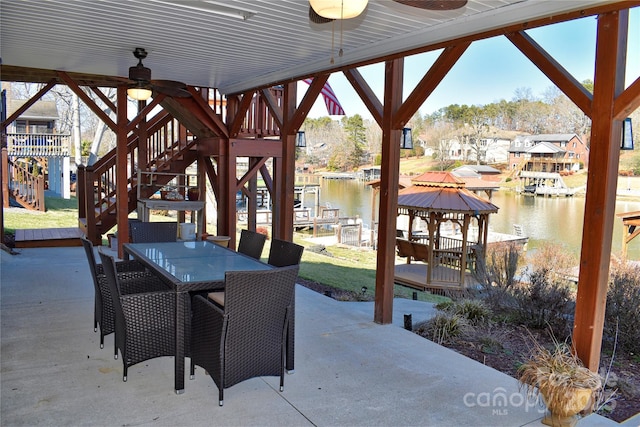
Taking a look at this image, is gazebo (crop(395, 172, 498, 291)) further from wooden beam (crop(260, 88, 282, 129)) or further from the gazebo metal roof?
wooden beam (crop(260, 88, 282, 129))

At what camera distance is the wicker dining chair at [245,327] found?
279cm

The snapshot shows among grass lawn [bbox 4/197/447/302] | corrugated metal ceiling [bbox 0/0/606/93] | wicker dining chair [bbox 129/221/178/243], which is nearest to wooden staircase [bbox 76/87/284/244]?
grass lawn [bbox 4/197/447/302]

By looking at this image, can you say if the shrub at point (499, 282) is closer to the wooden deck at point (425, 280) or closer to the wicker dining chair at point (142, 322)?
the wooden deck at point (425, 280)

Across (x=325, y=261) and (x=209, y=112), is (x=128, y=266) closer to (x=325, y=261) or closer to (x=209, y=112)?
(x=209, y=112)

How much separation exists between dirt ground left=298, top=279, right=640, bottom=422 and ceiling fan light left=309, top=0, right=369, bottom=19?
2.93 meters

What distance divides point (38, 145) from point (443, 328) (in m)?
21.7

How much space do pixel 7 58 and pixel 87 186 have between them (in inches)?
120

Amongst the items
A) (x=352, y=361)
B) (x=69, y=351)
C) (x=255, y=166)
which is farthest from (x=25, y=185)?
(x=352, y=361)

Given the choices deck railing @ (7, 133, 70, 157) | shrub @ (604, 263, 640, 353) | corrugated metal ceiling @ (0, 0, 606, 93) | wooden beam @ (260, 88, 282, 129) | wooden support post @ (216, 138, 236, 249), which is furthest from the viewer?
deck railing @ (7, 133, 70, 157)

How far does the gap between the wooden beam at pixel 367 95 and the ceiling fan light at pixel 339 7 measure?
2.27 meters

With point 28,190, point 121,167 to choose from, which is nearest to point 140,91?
point 121,167

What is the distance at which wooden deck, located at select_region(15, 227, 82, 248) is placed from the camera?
825 centimetres

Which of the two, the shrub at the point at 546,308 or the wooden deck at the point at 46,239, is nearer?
the shrub at the point at 546,308

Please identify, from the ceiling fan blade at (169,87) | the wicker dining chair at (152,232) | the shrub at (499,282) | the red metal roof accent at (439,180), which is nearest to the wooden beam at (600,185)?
the shrub at (499,282)
